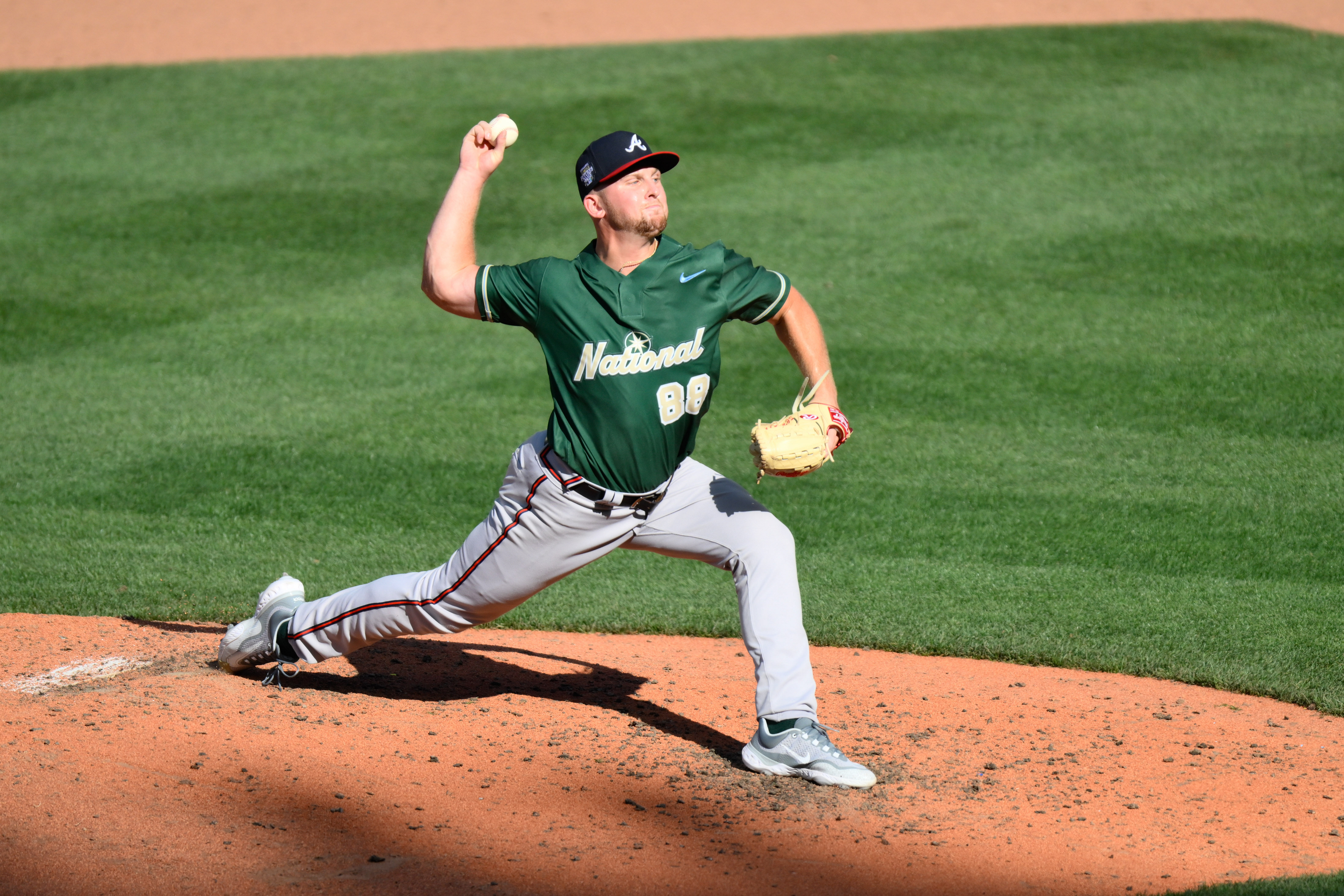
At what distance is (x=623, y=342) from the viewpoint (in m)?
3.82

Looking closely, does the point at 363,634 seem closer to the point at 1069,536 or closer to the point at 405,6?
the point at 1069,536

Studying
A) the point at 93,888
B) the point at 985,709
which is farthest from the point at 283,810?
the point at 985,709

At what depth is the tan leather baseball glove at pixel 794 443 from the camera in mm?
3787

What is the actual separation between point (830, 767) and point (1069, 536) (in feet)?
9.48

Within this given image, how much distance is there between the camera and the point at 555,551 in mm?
4016

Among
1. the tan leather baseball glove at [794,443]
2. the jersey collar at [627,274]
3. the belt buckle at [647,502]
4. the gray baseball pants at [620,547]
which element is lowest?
the gray baseball pants at [620,547]

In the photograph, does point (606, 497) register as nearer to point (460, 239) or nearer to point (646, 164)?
point (460, 239)

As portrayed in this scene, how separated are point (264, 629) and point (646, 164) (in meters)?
2.01

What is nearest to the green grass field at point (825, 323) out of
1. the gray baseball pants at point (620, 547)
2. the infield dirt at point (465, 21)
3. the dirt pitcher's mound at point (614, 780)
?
the dirt pitcher's mound at point (614, 780)

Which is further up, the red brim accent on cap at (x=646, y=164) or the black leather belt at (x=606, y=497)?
the red brim accent on cap at (x=646, y=164)

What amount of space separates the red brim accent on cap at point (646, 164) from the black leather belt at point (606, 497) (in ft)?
2.81

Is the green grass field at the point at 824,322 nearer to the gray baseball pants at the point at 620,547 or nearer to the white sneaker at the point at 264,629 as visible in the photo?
the white sneaker at the point at 264,629

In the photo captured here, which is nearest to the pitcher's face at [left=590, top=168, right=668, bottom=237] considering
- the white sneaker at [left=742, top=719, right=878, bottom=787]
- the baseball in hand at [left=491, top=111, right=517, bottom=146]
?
the baseball in hand at [left=491, top=111, right=517, bottom=146]

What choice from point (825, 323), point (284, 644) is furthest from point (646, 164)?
point (825, 323)
